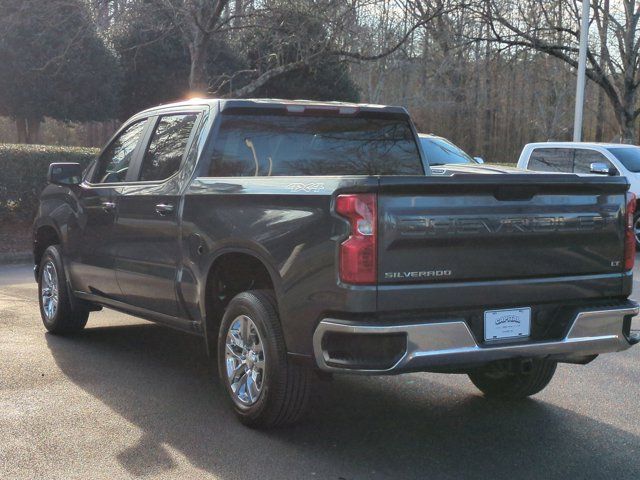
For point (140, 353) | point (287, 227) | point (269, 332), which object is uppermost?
point (287, 227)

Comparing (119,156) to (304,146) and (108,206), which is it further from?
(304,146)

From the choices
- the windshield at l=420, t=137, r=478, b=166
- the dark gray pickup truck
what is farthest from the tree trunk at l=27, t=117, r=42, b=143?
the dark gray pickup truck

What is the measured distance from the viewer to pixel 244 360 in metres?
5.38

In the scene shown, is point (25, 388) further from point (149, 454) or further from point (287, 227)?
point (287, 227)

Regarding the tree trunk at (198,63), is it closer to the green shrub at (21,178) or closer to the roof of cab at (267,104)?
the green shrub at (21,178)

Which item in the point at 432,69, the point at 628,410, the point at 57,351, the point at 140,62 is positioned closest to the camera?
the point at 628,410

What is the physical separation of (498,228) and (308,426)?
1.70m

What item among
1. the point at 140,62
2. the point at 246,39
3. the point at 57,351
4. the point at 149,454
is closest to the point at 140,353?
the point at 57,351

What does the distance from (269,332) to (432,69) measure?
30206mm

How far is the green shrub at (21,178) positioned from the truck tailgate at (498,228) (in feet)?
41.5

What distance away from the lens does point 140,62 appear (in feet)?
98.5

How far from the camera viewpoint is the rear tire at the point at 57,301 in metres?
7.73

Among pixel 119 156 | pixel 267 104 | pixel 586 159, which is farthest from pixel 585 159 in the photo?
Result: pixel 267 104

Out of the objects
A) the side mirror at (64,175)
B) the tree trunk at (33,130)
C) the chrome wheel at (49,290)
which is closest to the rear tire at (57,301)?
the chrome wheel at (49,290)
